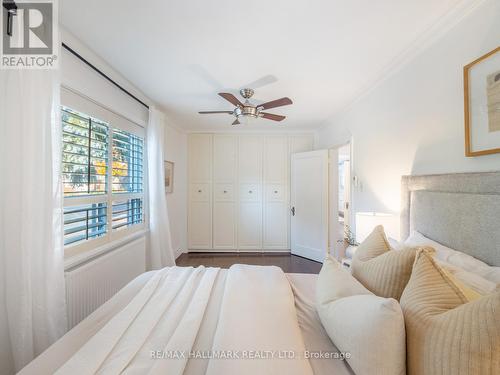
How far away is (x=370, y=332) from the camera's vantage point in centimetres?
71

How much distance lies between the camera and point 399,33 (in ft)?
5.06

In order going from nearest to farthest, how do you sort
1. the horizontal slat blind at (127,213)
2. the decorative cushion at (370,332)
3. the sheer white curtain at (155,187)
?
the decorative cushion at (370,332) < the horizontal slat blind at (127,213) < the sheer white curtain at (155,187)

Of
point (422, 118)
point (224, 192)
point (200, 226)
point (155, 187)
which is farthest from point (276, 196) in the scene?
point (422, 118)

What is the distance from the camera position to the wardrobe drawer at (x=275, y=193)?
4188 millimetres

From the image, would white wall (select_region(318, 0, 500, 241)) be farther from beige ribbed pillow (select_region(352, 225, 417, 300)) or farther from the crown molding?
beige ribbed pillow (select_region(352, 225, 417, 300))

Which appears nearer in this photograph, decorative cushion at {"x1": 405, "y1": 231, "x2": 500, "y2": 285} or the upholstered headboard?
decorative cushion at {"x1": 405, "y1": 231, "x2": 500, "y2": 285}

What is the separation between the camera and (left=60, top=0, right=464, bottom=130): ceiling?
1329 mm

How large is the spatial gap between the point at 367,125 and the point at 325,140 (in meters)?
1.32

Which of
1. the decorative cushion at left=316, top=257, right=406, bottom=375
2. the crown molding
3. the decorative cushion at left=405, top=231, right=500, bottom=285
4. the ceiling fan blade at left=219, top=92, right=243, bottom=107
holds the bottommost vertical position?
the decorative cushion at left=316, top=257, right=406, bottom=375

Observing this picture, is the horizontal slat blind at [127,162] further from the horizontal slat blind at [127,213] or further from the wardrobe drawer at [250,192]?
the wardrobe drawer at [250,192]

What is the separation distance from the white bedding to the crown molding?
2.07 metres

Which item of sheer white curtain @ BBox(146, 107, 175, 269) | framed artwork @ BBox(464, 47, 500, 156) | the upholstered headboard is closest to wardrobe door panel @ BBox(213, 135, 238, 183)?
sheer white curtain @ BBox(146, 107, 175, 269)

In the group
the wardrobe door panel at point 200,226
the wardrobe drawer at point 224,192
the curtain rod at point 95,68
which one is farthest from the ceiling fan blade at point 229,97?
the wardrobe door panel at point 200,226

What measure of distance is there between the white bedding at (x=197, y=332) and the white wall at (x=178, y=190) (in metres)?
2.37
